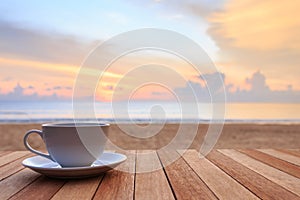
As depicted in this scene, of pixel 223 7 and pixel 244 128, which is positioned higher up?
pixel 223 7

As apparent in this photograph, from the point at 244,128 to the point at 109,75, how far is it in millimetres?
6384

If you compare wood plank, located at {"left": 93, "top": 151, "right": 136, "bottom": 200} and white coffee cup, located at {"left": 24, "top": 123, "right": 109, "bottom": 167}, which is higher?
white coffee cup, located at {"left": 24, "top": 123, "right": 109, "bottom": 167}

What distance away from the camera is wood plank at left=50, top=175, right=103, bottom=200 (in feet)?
1.49

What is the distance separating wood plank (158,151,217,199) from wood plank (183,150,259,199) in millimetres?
12

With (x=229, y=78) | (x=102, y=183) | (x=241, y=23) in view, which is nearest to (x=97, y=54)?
(x=102, y=183)

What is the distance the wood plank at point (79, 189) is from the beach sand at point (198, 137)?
3503mm

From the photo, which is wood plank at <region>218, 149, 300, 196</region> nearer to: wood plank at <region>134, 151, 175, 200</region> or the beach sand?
wood plank at <region>134, 151, 175, 200</region>

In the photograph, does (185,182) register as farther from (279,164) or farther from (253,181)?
(279,164)

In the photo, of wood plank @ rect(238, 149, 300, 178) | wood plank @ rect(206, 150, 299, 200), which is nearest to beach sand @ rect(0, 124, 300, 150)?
wood plank @ rect(238, 149, 300, 178)

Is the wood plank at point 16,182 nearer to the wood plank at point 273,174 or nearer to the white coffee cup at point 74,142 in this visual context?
the white coffee cup at point 74,142

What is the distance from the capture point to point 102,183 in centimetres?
54

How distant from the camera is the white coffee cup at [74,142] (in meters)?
0.55

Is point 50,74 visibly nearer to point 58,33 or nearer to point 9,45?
point 9,45

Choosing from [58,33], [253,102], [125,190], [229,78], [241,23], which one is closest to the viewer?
[125,190]
